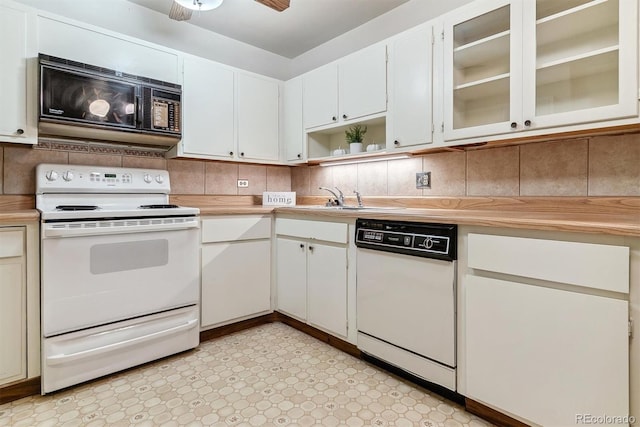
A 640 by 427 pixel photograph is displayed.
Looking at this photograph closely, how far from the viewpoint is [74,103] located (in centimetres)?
195

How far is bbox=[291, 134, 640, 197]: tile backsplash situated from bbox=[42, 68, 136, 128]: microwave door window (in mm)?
1737

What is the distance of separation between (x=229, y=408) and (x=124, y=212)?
116cm

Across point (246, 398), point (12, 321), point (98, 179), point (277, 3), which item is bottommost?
point (246, 398)

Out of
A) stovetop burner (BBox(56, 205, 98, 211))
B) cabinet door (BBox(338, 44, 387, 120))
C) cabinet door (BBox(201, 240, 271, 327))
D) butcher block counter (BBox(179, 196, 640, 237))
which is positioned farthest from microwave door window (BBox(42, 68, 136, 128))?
cabinet door (BBox(338, 44, 387, 120))

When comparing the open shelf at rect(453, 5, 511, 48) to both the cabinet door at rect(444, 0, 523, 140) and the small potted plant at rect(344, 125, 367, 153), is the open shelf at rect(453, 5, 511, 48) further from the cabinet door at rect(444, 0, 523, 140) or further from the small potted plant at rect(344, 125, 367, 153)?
the small potted plant at rect(344, 125, 367, 153)

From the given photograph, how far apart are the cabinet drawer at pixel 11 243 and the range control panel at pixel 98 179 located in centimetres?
52

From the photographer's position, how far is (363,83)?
238 centimetres

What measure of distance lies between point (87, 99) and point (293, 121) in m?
1.53

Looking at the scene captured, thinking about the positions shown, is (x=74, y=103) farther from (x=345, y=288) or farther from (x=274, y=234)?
(x=345, y=288)

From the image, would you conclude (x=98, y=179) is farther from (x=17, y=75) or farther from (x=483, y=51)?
(x=483, y=51)

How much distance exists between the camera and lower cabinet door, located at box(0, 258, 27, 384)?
1578 mm

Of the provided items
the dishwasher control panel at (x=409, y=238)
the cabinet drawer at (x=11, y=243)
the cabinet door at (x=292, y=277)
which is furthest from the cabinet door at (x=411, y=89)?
the cabinet drawer at (x=11, y=243)

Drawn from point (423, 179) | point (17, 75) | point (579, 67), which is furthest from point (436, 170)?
point (17, 75)

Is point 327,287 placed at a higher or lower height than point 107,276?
lower
